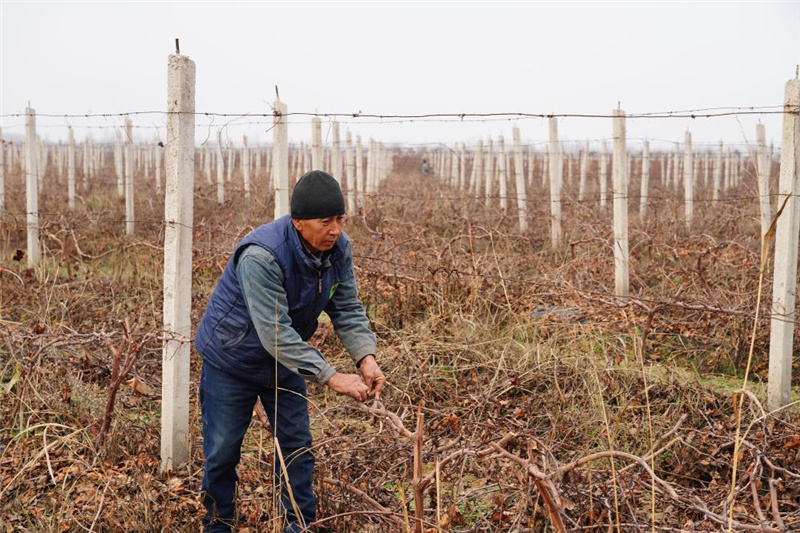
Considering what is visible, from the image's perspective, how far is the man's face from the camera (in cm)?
295

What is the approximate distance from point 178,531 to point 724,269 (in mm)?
6302

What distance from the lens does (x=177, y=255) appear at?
387 centimetres

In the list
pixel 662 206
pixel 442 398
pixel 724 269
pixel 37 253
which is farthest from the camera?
pixel 662 206

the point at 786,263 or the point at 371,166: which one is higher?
the point at 371,166

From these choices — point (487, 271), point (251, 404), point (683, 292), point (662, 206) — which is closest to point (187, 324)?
point (251, 404)

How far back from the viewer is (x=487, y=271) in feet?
22.1

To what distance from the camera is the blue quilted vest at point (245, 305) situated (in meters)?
3.00

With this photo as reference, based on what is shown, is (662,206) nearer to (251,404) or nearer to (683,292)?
(683,292)

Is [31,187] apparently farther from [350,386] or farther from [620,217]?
[350,386]

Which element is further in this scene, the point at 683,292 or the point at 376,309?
the point at 683,292

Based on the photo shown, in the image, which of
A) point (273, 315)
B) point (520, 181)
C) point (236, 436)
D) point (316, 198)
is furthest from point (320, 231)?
point (520, 181)

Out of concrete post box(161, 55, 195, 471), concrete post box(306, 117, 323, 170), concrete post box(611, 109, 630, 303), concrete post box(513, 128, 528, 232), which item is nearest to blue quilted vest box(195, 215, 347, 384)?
concrete post box(161, 55, 195, 471)

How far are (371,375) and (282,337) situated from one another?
47 cm

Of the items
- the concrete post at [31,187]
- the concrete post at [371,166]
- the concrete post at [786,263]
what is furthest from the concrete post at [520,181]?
the concrete post at [786,263]
